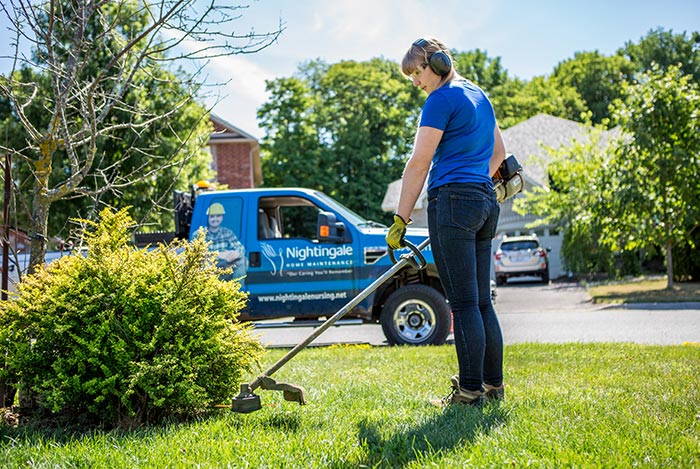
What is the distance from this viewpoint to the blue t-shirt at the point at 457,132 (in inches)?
156

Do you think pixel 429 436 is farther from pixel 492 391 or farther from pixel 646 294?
pixel 646 294

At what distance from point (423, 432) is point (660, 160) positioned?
13.6m

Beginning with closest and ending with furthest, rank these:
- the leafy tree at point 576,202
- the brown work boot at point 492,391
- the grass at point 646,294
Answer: the brown work boot at point 492,391 < the grass at point 646,294 < the leafy tree at point 576,202

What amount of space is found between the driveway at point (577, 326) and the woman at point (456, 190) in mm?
4697

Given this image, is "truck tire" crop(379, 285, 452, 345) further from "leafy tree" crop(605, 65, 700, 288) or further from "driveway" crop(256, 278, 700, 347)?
"leafy tree" crop(605, 65, 700, 288)

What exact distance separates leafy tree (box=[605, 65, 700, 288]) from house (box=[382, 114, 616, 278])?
26.6ft

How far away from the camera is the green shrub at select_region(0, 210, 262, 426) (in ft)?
12.6

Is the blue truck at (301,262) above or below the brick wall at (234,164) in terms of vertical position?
below

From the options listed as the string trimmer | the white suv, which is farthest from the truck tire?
the white suv

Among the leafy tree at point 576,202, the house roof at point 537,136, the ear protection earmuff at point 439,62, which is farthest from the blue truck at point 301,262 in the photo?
the house roof at point 537,136

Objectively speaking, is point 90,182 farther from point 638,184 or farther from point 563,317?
point 638,184

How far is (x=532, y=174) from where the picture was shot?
30062mm

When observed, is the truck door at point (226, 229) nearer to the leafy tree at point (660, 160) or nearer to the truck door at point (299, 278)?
the truck door at point (299, 278)

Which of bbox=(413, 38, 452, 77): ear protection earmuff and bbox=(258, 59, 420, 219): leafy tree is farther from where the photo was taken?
bbox=(258, 59, 420, 219): leafy tree
